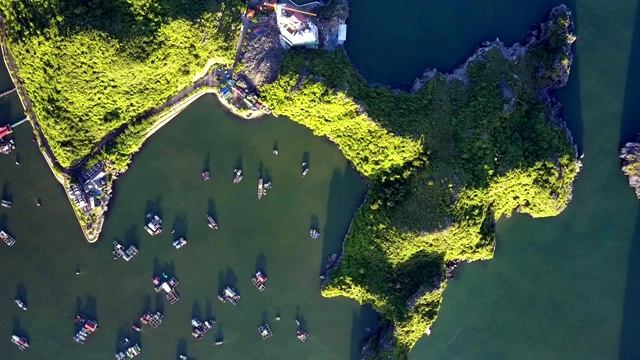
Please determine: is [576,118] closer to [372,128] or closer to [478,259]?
[478,259]

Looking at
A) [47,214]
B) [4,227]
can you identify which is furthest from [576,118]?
[4,227]

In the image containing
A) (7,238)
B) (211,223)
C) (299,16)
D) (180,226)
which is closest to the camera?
(299,16)

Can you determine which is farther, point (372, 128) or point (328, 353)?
point (328, 353)

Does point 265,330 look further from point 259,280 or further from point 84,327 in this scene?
point 84,327

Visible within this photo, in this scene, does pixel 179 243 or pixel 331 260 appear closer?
pixel 179 243

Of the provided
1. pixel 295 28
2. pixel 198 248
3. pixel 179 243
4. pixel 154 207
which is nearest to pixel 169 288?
pixel 179 243

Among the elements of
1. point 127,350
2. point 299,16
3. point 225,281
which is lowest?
point 127,350
